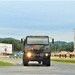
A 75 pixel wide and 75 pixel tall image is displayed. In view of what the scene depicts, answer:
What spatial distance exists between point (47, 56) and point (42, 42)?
1.65 meters

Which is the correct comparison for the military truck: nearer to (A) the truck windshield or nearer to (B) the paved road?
(A) the truck windshield

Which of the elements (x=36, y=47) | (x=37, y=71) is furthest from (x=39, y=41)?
(x=37, y=71)

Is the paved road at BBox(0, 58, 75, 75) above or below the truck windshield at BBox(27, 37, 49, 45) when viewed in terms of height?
below

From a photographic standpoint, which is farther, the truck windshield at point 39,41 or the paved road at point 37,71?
the truck windshield at point 39,41

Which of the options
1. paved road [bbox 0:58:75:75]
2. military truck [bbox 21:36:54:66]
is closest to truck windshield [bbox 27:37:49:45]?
military truck [bbox 21:36:54:66]

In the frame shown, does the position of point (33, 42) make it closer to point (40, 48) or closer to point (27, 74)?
point (40, 48)

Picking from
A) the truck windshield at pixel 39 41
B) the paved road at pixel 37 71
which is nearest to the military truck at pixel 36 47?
the truck windshield at pixel 39 41

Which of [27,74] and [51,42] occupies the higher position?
[51,42]

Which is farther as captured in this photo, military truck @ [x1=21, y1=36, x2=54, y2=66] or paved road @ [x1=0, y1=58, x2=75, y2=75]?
military truck @ [x1=21, y1=36, x2=54, y2=66]

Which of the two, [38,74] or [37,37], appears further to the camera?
[37,37]

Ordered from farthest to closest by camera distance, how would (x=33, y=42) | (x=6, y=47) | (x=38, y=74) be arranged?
(x=6, y=47) < (x=33, y=42) < (x=38, y=74)

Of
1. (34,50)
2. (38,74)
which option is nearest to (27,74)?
(38,74)

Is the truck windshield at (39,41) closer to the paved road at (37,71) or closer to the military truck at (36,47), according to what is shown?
the military truck at (36,47)

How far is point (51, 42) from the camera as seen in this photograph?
130ft
